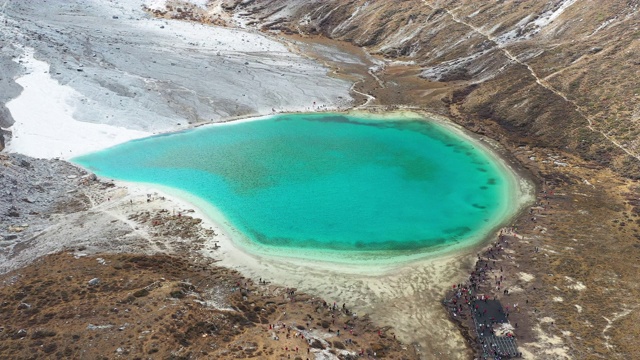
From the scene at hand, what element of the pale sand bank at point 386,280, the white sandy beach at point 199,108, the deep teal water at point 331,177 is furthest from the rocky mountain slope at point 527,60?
the pale sand bank at point 386,280

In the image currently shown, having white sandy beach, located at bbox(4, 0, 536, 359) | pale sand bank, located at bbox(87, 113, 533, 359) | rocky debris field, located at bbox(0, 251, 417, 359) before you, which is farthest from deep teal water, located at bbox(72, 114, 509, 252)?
rocky debris field, located at bbox(0, 251, 417, 359)

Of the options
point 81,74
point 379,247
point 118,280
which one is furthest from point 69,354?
point 81,74

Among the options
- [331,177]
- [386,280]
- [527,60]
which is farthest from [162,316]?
[527,60]

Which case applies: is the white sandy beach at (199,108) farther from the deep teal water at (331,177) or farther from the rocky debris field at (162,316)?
the deep teal water at (331,177)

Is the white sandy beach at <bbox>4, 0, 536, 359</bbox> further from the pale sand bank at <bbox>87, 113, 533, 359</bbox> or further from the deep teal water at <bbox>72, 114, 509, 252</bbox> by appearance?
the deep teal water at <bbox>72, 114, 509, 252</bbox>

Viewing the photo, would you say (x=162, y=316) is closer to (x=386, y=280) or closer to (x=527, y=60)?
(x=386, y=280)
